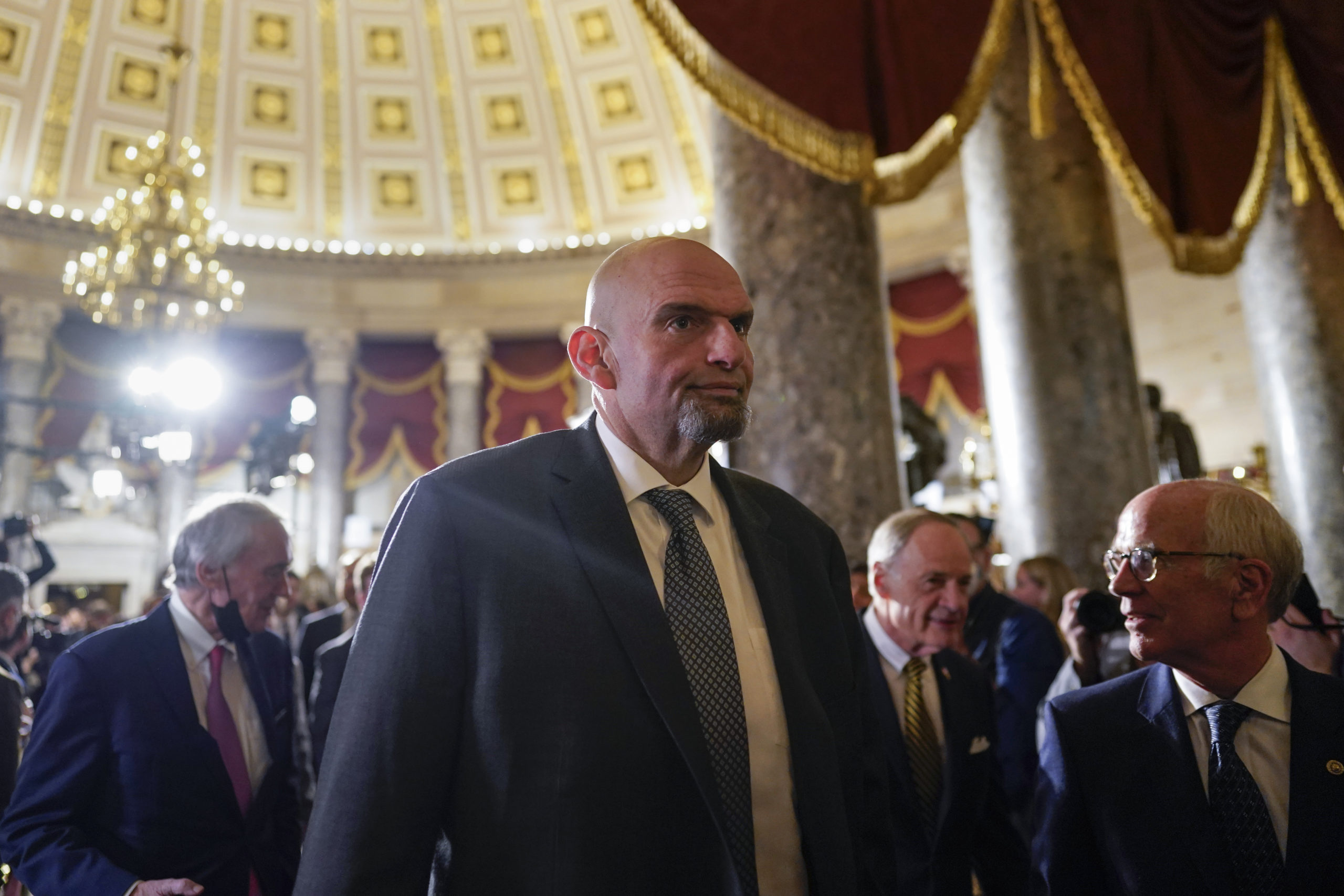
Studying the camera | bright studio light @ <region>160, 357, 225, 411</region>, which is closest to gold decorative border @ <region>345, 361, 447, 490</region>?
bright studio light @ <region>160, 357, 225, 411</region>

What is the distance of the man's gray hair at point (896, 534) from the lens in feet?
8.03

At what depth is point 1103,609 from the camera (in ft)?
7.63

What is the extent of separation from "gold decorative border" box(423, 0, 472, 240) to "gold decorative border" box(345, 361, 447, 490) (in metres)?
2.45

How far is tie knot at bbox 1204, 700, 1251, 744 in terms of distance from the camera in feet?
5.28

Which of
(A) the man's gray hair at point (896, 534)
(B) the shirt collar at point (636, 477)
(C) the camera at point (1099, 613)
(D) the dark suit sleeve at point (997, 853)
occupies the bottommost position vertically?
(D) the dark suit sleeve at point (997, 853)

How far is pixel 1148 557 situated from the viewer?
5.57 ft

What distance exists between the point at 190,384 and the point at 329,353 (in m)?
6.89

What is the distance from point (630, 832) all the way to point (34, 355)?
14.4 m

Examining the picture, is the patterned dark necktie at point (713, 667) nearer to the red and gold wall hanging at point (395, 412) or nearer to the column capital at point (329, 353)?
the red and gold wall hanging at point (395, 412)

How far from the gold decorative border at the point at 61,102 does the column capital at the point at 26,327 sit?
5.88 feet

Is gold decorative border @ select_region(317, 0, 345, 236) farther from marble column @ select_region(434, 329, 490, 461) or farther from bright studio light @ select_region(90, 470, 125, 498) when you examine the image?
bright studio light @ select_region(90, 470, 125, 498)

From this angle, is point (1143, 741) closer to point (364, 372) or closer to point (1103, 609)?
point (1103, 609)

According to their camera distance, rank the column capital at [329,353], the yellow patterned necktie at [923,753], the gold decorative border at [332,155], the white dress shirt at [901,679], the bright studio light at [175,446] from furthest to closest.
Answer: the gold decorative border at [332,155], the column capital at [329,353], the bright studio light at [175,446], the white dress shirt at [901,679], the yellow patterned necktie at [923,753]

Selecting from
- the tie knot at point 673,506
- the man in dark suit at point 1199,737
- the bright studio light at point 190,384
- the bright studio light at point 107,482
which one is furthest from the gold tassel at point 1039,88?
the bright studio light at point 107,482
